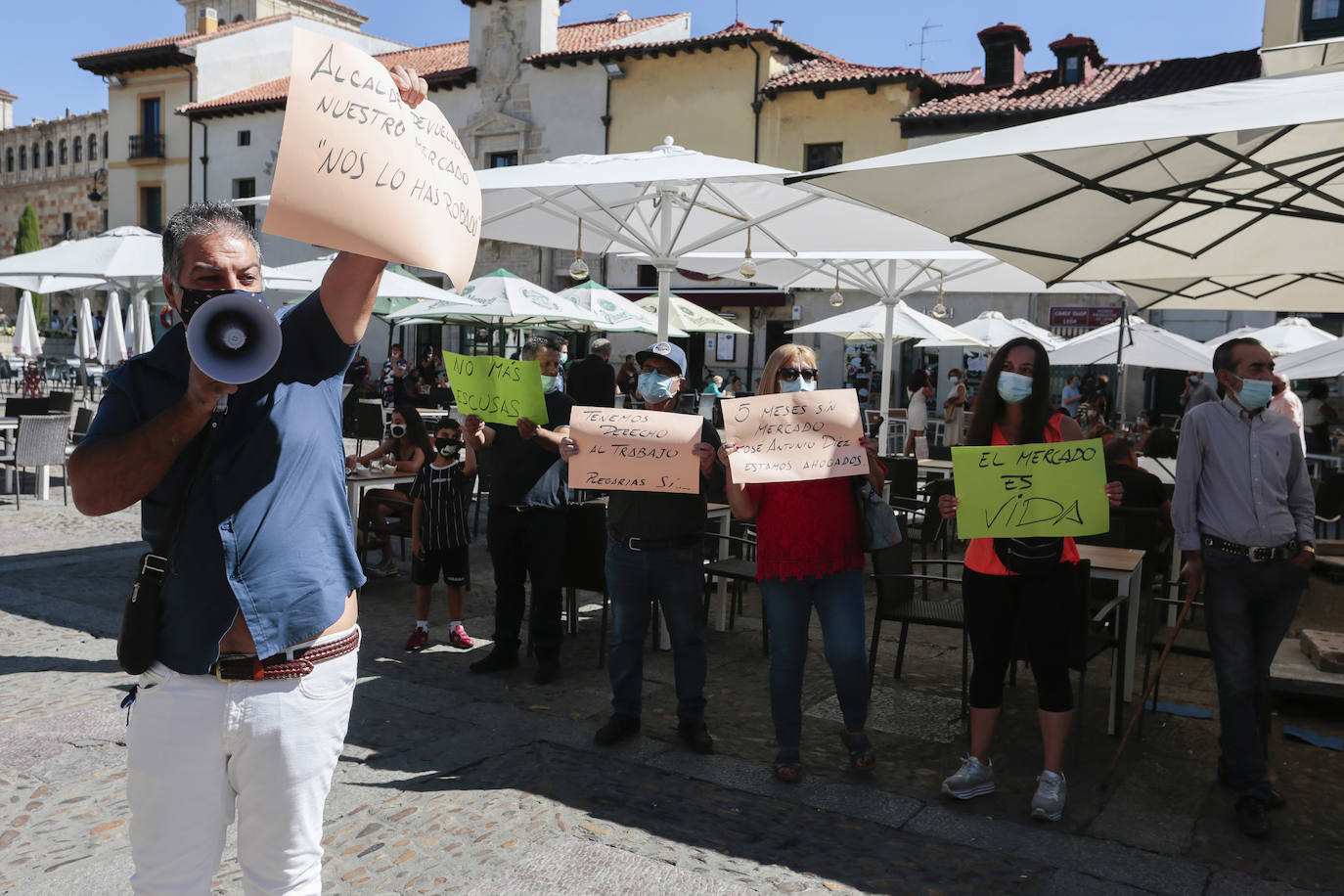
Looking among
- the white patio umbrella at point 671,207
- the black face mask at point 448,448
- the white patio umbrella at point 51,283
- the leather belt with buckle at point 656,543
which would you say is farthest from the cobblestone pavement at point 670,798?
the white patio umbrella at point 51,283

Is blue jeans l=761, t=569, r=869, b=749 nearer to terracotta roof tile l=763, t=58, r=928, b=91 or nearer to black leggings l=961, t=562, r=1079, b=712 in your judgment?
black leggings l=961, t=562, r=1079, b=712

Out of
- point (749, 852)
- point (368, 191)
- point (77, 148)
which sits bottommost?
point (749, 852)

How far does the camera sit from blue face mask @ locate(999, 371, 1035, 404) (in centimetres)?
409

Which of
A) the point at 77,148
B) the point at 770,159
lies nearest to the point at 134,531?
the point at 770,159

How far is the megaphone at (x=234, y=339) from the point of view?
162 centimetres

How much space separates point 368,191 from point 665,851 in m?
2.66

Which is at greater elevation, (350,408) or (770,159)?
(770,159)

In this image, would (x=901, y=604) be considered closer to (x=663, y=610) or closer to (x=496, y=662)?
(x=663, y=610)

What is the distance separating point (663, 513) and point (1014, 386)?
157 cm

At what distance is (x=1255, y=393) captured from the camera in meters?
4.06

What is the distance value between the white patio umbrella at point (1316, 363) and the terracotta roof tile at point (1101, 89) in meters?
14.7

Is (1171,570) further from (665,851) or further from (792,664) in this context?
A: (665,851)

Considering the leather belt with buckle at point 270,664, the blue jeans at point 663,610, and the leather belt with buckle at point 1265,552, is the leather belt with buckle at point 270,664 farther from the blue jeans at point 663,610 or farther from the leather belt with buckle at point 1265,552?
the leather belt with buckle at point 1265,552

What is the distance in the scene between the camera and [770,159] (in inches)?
1119
